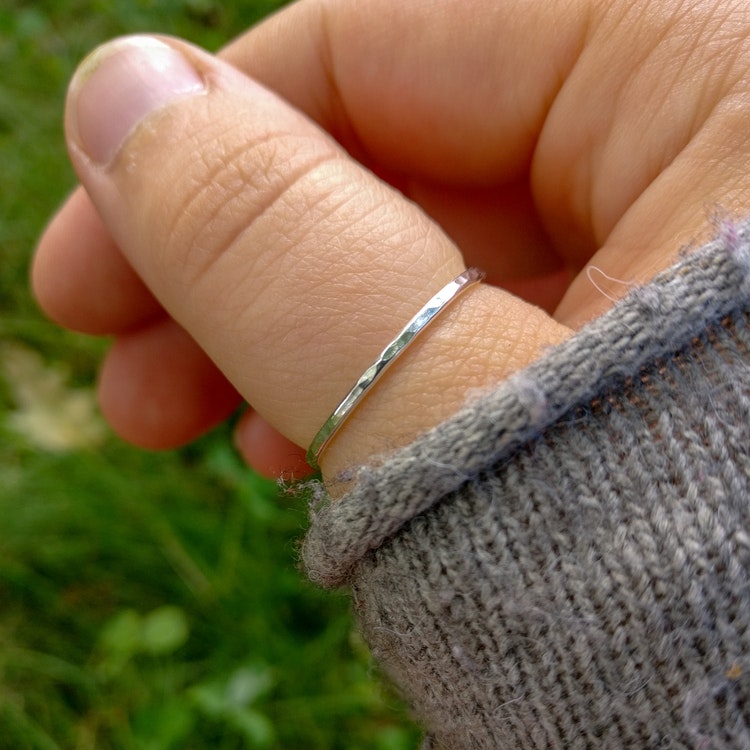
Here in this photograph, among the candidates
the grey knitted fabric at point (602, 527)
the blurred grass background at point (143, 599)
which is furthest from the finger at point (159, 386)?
the grey knitted fabric at point (602, 527)

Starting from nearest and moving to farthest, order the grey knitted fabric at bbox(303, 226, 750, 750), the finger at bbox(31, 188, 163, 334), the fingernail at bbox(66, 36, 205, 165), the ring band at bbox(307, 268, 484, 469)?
the grey knitted fabric at bbox(303, 226, 750, 750), the ring band at bbox(307, 268, 484, 469), the fingernail at bbox(66, 36, 205, 165), the finger at bbox(31, 188, 163, 334)

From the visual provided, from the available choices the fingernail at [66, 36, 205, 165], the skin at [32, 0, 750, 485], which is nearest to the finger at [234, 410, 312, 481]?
the skin at [32, 0, 750, 485]

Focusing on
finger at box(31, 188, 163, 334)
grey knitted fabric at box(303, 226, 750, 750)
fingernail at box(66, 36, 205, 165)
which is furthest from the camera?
finger at box(31, 188, 163, 334)

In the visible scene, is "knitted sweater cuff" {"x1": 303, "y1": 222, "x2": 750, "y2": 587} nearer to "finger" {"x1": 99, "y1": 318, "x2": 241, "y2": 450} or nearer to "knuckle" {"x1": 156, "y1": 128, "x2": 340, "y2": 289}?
"knuckle" {"x1": 156, "y1": 128, "x2": 340, "y2": 289}

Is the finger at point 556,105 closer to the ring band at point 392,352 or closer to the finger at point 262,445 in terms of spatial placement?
the ring band at point 392,352

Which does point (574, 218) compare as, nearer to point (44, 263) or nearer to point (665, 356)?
point (665, 356)

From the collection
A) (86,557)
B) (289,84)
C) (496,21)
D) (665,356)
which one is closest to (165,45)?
(289,84)
